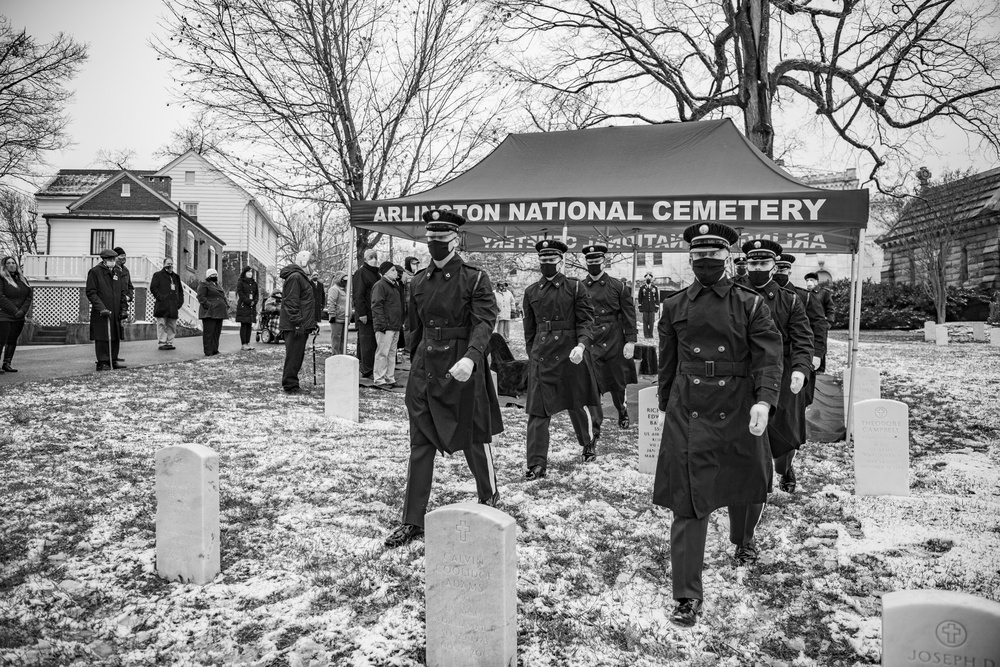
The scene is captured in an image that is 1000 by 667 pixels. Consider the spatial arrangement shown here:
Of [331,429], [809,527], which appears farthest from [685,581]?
[331,429]

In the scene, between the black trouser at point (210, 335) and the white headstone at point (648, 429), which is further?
the black trouser at point (210, 335)

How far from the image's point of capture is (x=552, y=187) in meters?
9.85

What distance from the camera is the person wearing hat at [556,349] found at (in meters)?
6.61

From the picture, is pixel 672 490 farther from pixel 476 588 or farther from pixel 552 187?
pixel 552 187

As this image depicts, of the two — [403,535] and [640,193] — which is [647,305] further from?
[403,535]

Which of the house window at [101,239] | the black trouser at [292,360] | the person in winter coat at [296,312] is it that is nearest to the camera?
→ the person in winter coat at [296,312]

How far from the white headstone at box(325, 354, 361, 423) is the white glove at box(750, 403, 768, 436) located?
582cm

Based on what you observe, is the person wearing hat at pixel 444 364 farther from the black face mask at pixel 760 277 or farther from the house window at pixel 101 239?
the house window at pixel 101 239

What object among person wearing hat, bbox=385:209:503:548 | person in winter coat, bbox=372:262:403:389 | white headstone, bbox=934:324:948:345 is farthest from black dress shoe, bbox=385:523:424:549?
white headstone, bbox=934:324:948:345

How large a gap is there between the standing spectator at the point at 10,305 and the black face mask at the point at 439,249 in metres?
9.63

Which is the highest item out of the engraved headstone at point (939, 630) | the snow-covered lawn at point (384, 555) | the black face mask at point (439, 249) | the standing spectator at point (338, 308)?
the black face mask at point (439, 249)

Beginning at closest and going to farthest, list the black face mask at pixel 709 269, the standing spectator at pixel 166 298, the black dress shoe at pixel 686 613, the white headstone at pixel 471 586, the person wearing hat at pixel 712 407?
the white headstone at pixel 471 586, the black dress shoe at pixel 686 613, the person wearing hat at pixel 712 407, the black face mask at pixel 709 269, the standing spectator at pixel 166 298

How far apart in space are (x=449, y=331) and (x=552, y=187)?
5461mm

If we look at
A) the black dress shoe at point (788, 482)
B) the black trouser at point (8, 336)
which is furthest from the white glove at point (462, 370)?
the black trouser at point (8, 336)
